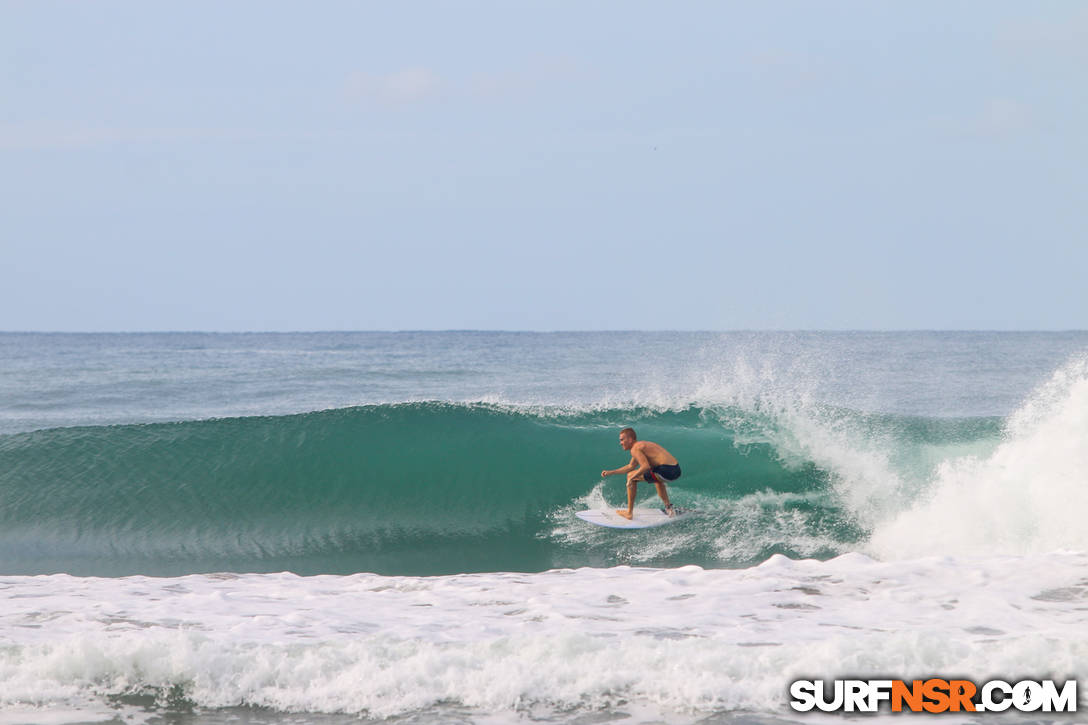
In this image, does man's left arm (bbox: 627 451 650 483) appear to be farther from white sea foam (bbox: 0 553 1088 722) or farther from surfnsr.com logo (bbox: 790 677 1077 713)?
Answer: surfnsr.com logo (bbox: 790 677 1077 713)

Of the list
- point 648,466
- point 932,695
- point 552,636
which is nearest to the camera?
point 932,695

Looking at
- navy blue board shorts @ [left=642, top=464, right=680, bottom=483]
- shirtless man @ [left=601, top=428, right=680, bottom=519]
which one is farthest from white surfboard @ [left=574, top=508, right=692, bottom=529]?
navy blue board shorts @ [left=642, top=464, right=680, bottom=483]

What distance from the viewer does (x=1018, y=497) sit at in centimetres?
846

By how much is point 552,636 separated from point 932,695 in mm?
1930

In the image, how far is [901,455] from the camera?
1092 cm

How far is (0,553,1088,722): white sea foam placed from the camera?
4301 millimetres

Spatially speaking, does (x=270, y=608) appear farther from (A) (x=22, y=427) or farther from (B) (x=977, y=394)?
(B) (x=977, y=394)

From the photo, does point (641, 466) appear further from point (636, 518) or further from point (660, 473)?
point (636, 518)

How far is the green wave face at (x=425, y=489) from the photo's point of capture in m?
8.97

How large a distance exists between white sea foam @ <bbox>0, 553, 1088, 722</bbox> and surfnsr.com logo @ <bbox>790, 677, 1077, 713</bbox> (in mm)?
98

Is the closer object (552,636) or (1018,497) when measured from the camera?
(552,636)

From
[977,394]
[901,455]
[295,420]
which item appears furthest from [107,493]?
[977,394]

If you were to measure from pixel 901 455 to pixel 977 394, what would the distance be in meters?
11.6

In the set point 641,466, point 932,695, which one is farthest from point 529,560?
point 932,695
